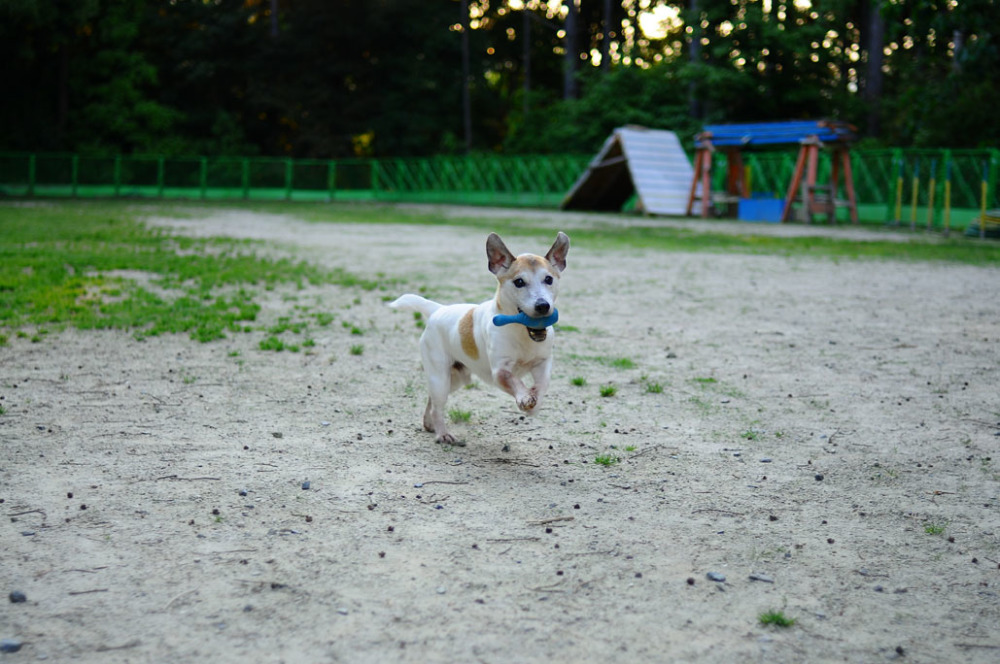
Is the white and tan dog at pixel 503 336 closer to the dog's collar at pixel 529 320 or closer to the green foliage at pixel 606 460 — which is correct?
the dog's collar at pixel 529 320

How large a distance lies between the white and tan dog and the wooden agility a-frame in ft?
75.1

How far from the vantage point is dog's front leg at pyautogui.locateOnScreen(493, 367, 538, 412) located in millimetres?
4445

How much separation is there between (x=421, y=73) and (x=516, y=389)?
50.9m

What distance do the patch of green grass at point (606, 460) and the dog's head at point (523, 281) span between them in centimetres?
84

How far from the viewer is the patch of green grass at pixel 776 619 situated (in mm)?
2977

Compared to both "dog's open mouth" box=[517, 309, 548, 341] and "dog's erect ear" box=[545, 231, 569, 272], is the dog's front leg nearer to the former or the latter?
"dog's open mouth" box=[517, 309, 548, 341]

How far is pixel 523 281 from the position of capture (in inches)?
179

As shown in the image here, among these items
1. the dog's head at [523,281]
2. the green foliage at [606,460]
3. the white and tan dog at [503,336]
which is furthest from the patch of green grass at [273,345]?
the green foliage at [606,460]

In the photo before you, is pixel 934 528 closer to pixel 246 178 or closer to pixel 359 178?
pixel 246 178

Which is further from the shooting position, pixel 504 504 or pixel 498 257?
pixel 498 257

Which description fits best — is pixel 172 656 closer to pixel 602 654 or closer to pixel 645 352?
pixel 602 654

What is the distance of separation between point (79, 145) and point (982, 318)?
45.3 meters

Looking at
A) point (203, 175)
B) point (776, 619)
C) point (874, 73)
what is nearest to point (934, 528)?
point (776, 619)

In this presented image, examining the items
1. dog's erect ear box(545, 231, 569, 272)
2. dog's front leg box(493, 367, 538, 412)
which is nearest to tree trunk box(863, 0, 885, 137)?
dog's erect ear box(545, 231, 569, 272)
